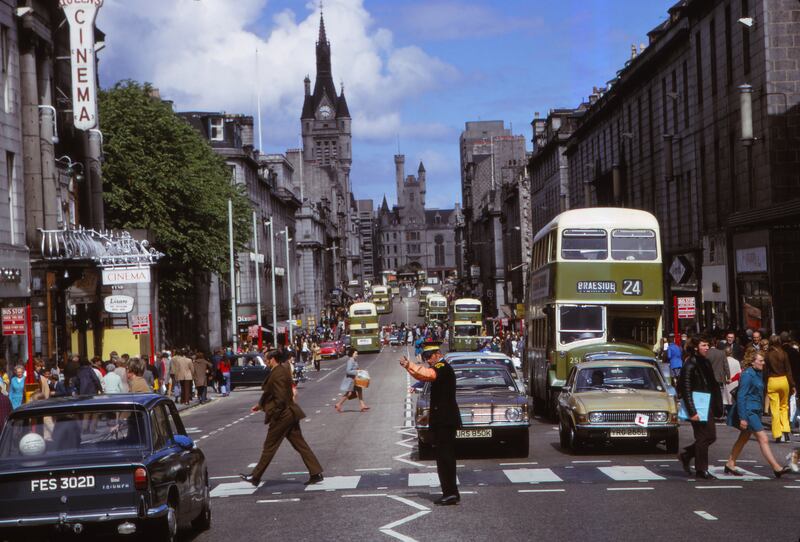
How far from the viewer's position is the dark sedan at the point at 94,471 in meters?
11.0

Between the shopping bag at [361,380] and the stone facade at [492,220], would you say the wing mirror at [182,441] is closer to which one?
the shopping bag at [361,380]

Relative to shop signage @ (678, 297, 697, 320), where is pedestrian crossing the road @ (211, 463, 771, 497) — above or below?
below

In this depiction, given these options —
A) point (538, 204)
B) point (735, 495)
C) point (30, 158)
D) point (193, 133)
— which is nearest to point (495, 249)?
point (538, 204)

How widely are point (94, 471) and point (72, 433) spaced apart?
2.64ft

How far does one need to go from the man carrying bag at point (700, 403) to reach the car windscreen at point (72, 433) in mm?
7824

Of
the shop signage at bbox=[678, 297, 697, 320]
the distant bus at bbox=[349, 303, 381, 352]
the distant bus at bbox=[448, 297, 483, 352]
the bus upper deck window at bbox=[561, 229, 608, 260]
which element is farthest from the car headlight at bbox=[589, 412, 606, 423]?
the distant bus at bbox=[349, 303, 381, 352]

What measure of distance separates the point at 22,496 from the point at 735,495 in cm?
792

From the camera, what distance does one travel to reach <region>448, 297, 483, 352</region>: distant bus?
3270 inches

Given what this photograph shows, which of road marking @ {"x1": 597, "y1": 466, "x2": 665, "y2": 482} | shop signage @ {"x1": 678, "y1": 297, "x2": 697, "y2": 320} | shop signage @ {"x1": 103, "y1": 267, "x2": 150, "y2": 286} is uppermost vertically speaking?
shop signage @ {"x1": 103, "y1": 267, "x2": 150, "y2": 286}

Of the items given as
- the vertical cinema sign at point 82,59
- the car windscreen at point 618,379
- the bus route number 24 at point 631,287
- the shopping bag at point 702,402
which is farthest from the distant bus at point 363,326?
the shopping bag at point 702,402

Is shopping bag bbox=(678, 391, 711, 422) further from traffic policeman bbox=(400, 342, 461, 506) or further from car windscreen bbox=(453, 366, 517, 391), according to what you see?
car windscreen bbox=(453, 366, 517, 391)

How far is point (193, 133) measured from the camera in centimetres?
6091

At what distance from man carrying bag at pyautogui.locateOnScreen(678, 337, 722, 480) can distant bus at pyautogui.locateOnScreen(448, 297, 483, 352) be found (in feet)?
209

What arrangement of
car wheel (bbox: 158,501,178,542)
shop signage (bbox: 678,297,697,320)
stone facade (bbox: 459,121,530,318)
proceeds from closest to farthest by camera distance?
car wheel (bbox: 158,501,178,542) → shop signage (bbox: 678,297,697,320) → stone facade (bbox: 459,121,530,318)
